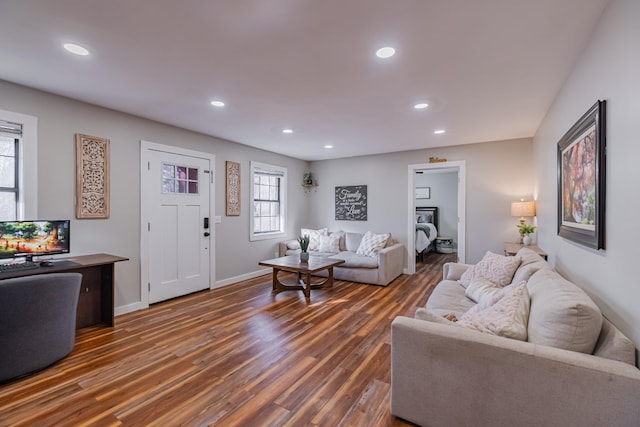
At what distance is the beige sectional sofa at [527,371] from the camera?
1.26m

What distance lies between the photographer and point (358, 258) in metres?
5.04

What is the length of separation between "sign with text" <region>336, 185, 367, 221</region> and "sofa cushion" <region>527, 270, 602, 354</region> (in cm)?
446

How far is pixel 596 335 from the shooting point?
139 centimetres

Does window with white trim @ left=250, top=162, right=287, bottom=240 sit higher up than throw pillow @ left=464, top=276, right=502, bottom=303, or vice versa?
window with white trim @ left=250, top=162, right=287, bottom=240

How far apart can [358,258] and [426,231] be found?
2.91 meters

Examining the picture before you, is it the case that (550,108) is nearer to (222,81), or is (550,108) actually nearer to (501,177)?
(501,177)

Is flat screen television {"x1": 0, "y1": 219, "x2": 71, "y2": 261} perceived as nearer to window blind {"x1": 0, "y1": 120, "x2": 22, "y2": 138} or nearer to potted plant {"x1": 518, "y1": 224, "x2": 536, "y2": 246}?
window blind {"x1": 0, "y1": 120, "x2": 22, "y2": 138}

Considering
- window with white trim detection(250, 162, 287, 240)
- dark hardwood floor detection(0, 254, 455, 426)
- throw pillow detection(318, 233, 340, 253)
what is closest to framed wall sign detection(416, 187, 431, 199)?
throw pillow detection(318, 233, 340, 253)

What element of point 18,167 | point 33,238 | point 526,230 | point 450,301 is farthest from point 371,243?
point 18,167

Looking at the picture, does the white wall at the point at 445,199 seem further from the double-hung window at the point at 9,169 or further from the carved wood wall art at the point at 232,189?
the double-hung window at the point at 9,169

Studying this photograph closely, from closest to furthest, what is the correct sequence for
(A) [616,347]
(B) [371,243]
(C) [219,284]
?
(A) [616,347] < (C) [219,284] < (B) [371,243]

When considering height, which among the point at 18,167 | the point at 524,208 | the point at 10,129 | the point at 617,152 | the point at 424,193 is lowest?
the point at 524,208

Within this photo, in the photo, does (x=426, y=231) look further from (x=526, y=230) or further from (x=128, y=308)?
(x=128, y=308)

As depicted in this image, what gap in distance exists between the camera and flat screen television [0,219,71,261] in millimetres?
2502
